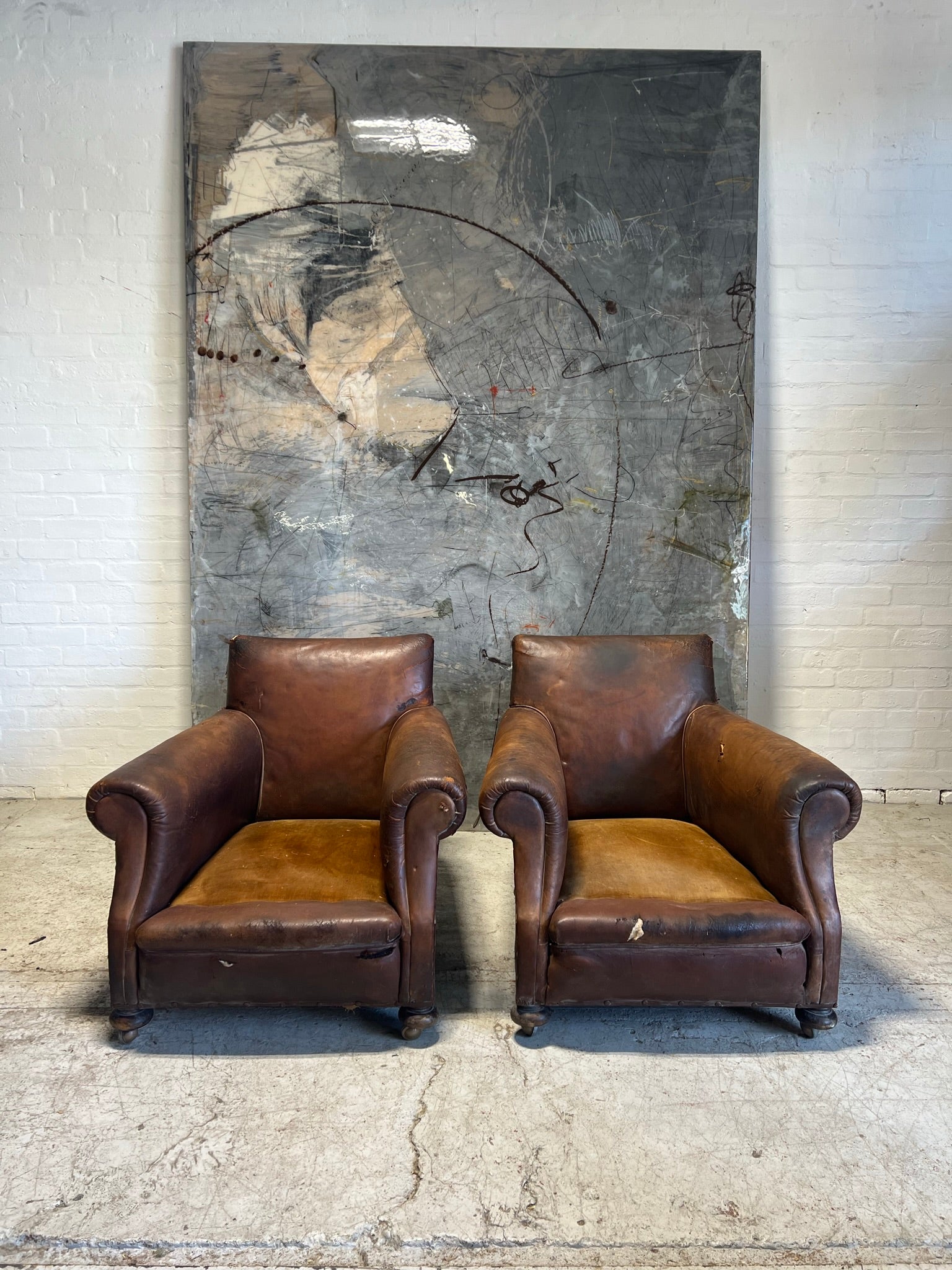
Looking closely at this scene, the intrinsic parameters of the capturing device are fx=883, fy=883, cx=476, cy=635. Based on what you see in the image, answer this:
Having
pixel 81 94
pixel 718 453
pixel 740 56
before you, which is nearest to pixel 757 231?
pixel 740 56

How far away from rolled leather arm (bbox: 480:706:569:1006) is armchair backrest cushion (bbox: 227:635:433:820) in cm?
60

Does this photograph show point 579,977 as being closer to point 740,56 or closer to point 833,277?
point 833,277

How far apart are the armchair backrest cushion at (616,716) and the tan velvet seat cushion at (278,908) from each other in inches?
26.7

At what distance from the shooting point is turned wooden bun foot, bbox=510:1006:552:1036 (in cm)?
201

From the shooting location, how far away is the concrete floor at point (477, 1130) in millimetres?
1461

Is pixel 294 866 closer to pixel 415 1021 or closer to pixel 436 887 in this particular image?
pixel 436 887

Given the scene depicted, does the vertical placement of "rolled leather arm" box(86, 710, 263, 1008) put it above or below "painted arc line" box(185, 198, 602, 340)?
below

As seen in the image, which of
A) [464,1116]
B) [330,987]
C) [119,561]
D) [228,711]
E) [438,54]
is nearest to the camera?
[464,1116]

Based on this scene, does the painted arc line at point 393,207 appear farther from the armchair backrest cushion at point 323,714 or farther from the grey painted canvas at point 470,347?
the armchair backrest cushion at point 323,714

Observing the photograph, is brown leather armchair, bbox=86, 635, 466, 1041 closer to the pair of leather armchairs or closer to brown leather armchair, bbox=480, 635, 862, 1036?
the pair of leather armchairs

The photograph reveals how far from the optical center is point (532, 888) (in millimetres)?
1994

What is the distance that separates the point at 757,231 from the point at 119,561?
2762 millimetres

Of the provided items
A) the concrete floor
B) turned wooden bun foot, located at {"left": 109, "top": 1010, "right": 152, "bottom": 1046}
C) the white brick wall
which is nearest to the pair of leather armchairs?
turned wooden bun foot, located at {"left": 109, "top": 1010, "right": 152, "bottom": 1046}

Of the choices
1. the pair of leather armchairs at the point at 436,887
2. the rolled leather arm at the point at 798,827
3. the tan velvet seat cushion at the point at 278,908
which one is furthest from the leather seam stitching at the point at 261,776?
the rolled leather arm at the point at 798,827
